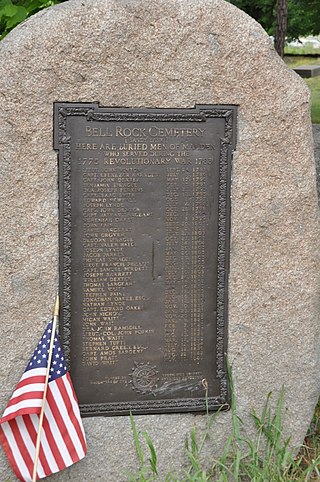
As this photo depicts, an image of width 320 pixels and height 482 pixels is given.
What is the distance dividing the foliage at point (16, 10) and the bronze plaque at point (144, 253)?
1.60 metres

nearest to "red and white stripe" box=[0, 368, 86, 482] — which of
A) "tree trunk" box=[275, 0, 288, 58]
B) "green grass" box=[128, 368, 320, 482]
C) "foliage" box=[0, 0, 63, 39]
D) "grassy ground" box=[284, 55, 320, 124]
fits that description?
"green grass" box=[128, 368, 320, 482]

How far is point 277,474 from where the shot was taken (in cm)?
379

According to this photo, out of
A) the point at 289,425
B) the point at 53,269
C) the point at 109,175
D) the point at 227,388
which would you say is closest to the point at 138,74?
the point at 109,175

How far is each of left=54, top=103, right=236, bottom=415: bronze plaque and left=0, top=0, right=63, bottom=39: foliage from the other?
1.60 m

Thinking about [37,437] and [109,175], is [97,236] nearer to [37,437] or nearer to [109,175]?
[109,175]

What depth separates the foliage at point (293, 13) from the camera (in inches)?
364

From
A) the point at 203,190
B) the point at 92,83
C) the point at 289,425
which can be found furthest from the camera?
the point at 289,425

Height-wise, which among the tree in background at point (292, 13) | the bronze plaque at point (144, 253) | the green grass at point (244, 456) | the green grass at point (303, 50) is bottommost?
the green grass at point (244, 456)

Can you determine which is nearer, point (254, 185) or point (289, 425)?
point (254, 185)

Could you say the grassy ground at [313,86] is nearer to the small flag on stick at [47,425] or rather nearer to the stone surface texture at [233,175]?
the stone surface texture at [233,175]

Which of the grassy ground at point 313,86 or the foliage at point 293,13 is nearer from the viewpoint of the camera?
the foliage at point 293,13

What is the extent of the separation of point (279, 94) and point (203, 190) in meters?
0.65

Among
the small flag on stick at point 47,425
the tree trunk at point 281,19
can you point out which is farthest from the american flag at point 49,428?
the tree trunk at point 281,19

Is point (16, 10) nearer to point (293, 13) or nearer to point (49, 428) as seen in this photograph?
point (49, 428)
